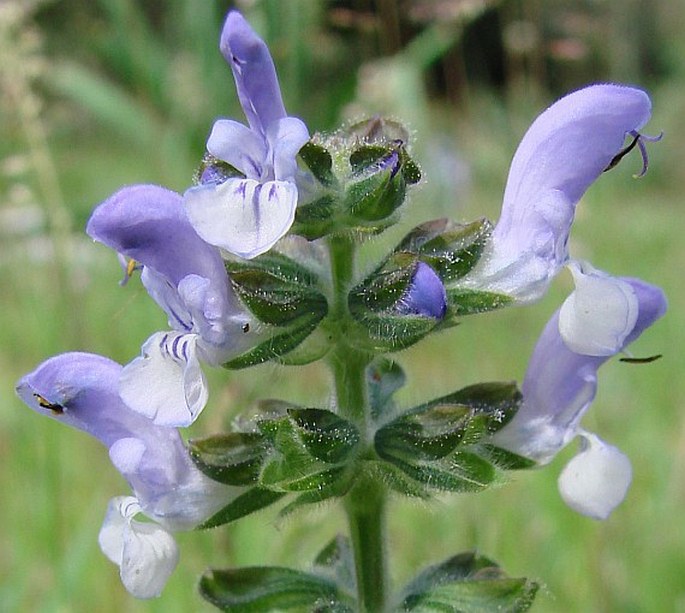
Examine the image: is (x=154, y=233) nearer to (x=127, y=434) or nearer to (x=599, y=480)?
(x=127, y=434)

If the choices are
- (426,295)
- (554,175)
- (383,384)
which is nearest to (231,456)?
(383,384)

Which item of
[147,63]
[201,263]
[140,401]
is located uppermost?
[147,63]

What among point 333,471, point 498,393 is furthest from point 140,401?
point 498,393

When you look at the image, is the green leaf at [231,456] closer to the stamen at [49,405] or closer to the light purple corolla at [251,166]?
the stamen at [49,405]

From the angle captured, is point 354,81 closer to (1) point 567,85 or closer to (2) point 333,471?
(2) point 333,471

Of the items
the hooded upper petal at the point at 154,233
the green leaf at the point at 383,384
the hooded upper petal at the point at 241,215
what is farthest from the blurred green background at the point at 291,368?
the hooded upper petal at the point at 241,215

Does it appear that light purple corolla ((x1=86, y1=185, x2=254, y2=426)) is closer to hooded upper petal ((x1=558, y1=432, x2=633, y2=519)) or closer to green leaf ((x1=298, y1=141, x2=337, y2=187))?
green leaf ((x1=298, y1=141, x2=337, y2=187))
